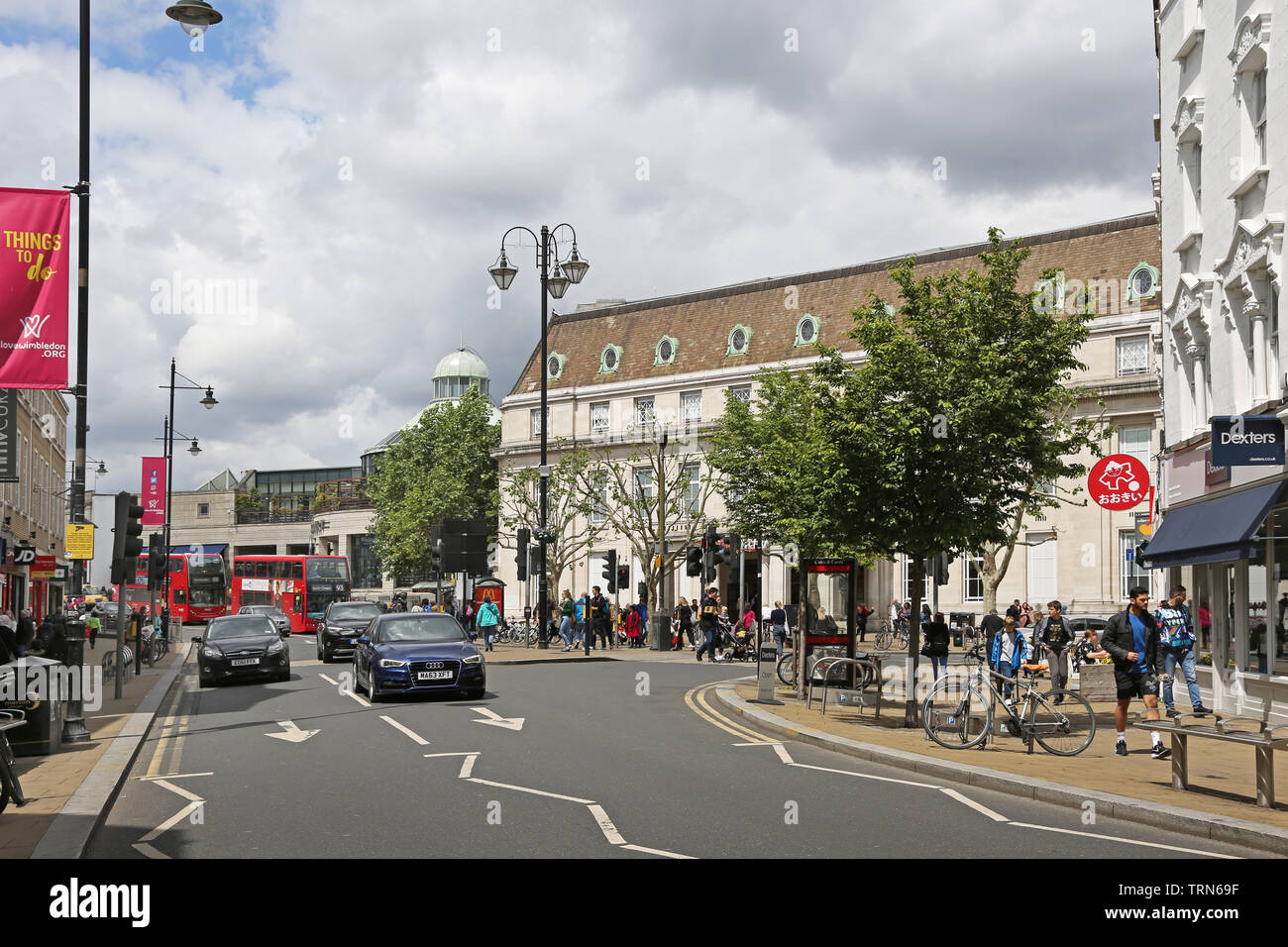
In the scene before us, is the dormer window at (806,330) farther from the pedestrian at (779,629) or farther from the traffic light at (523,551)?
the pedestrian at (779,629)

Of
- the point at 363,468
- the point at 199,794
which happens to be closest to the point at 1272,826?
the point at 199,794

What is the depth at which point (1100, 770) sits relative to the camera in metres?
12.7

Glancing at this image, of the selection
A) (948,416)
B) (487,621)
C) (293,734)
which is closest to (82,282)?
(293,734)

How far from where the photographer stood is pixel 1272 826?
929 centimetres

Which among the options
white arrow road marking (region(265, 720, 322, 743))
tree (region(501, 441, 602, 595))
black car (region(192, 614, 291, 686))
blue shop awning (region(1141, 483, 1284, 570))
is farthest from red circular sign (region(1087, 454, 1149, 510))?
tree (region(501, 441, 602, 595))

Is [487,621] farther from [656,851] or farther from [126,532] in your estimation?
[656,851]

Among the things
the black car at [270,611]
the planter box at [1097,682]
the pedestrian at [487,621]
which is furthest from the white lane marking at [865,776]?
the black car at [270,611]

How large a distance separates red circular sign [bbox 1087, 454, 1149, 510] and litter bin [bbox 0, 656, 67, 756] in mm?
13449

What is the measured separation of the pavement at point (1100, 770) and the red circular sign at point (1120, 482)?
301cm

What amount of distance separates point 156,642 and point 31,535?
12.5 metres

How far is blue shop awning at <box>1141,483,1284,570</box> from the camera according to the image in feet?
54.9

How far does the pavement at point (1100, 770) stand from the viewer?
974 centimetres

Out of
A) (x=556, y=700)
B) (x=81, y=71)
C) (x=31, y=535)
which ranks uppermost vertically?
(x=81, y=71)
